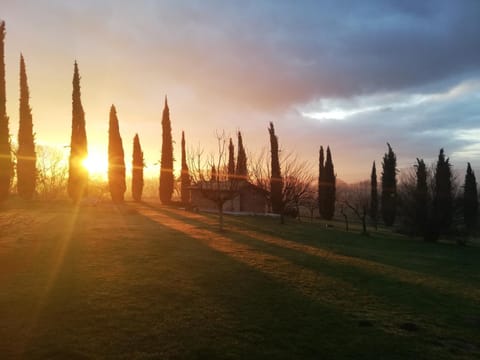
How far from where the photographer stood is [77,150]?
3456 cm

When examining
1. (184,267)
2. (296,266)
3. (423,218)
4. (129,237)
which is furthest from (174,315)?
(423,218)

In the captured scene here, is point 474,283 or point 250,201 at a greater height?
point 250,201

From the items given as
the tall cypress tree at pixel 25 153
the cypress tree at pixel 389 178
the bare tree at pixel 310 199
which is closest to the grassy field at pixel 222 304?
the bare tree at pixel 310 199

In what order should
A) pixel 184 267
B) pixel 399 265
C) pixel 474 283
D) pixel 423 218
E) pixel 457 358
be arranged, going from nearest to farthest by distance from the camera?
pixel 457 358
pixel 184 267
pixel 474 283
pixel 399 265
pixel 423 218

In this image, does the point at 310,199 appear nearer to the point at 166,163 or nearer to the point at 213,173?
the point at 213,173

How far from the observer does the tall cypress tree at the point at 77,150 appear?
3400 cm

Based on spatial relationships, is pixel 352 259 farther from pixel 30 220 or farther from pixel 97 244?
pixel 30 220

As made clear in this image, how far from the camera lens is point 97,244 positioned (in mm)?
14188

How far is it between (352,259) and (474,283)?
4.11 metres

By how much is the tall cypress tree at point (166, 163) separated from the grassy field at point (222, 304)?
1098 inches

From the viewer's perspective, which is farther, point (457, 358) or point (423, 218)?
point (423, 218)

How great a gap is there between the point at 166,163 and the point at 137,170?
15.3 ft

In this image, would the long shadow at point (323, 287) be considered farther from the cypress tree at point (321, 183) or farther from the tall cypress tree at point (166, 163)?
the cypress tree at point (321, 183)

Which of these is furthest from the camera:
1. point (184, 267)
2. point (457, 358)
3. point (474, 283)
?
point (474, 283)
